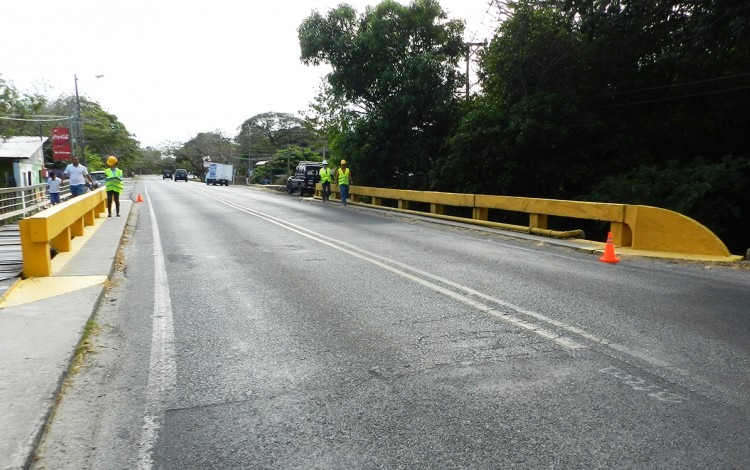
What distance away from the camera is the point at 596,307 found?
6.26 meters

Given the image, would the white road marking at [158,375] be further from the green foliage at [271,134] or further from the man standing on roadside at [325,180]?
the green foliage at [271,134]

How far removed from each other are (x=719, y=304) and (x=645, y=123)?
14207 millimetres

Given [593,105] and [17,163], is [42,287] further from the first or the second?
[17,163]

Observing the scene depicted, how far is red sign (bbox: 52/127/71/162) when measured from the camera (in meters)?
44.3

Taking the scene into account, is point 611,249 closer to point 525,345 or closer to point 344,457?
point 525,345

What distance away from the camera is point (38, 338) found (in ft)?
16.1

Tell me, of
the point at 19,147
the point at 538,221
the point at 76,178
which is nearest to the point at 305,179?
the point at 76,178

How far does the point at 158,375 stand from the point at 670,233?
9.32 m

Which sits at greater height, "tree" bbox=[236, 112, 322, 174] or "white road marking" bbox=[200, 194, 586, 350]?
"tree" bbox=[236, 112, 322, 174]

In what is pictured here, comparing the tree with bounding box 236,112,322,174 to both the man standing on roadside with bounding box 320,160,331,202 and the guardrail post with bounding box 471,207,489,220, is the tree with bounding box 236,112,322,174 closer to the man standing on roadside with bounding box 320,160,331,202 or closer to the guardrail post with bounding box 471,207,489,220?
the man standing on roadside with bounding box 320,160,331,202

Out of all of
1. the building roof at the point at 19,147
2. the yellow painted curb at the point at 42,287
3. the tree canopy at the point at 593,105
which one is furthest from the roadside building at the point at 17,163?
the yellow painted curb at the point at 42,287

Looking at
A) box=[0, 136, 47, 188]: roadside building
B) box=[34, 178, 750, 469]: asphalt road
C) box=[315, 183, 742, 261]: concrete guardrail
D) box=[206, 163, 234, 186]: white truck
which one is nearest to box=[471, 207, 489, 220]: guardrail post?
box=[315, 183, 742, 261]: concrete guardrail

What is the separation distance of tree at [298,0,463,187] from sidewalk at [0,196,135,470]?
56.3ft

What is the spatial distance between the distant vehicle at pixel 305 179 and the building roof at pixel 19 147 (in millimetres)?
15539
